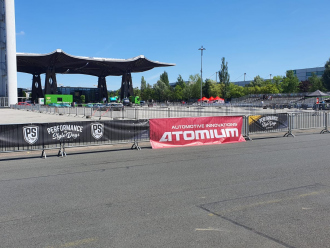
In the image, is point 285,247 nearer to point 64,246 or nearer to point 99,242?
point 99,242

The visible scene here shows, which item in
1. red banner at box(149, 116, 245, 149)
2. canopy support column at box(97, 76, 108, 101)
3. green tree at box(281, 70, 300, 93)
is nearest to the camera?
red banner at box(149, 116, 245, 149)

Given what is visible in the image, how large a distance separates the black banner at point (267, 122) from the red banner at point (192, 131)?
1.55m

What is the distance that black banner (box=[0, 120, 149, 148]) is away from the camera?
38.3 ft

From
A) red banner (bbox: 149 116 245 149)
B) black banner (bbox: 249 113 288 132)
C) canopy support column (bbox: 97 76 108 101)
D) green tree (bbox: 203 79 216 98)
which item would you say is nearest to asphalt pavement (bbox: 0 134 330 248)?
red banner (bbox: 149 116 245 149)

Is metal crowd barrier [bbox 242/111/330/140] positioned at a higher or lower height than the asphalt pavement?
higher

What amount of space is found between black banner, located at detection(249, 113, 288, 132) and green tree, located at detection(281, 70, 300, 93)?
76.1 metres

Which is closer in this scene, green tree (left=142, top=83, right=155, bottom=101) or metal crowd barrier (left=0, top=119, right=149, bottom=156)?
metal crowd barrier (left=0, top=119, right=149, bottom=156)

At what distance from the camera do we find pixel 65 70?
117500 millimetres

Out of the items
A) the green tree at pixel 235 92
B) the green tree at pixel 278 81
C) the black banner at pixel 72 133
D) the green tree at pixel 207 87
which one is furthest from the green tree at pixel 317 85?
the black banner at pixel 72 133

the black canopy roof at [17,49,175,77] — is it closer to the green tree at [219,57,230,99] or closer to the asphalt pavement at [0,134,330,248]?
the green tree at [219,57,230,99]

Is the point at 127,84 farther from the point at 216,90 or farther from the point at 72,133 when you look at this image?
the point at 72,133

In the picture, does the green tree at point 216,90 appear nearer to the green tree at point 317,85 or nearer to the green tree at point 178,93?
the green tree at point 178,93

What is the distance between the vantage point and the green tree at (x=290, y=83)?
3467 inches

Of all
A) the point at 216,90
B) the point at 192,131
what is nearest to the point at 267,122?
the point at 192,131
